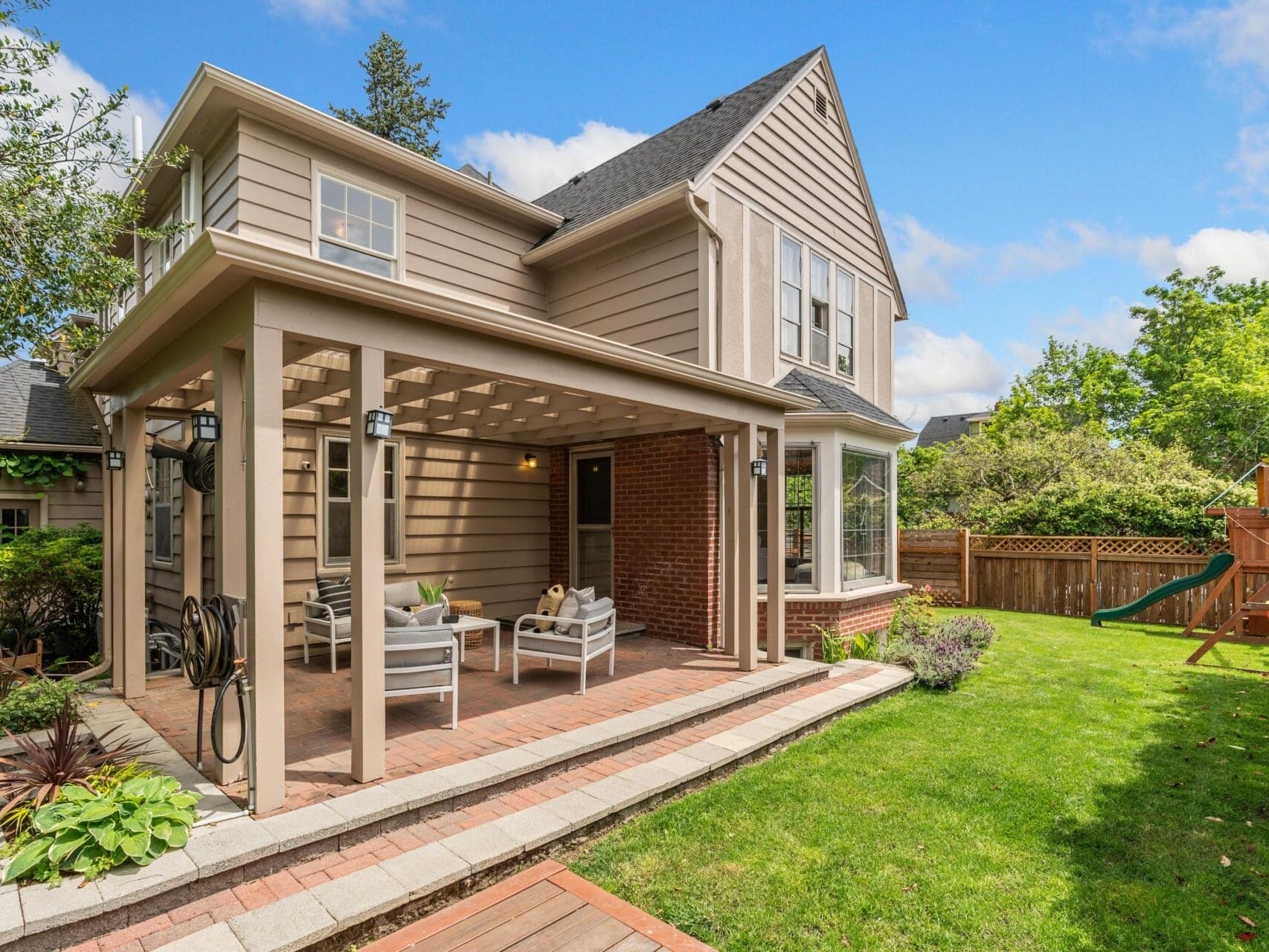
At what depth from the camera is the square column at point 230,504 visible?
3895mm

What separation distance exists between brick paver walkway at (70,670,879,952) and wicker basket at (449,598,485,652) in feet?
10.8

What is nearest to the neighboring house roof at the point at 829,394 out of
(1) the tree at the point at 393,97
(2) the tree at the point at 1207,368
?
(2) the tree at the point at 1207,368

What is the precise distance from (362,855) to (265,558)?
1604 millimetres

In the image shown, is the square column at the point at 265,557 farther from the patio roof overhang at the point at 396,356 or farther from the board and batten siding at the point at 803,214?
the board and batten siding at the point at 803,214

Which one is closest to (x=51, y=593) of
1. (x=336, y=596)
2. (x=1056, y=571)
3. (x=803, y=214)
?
(x=336, y=596)

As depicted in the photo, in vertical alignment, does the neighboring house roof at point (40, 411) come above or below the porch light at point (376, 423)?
above

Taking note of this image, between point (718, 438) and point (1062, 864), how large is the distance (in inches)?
209

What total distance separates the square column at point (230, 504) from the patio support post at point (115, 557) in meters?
2.66

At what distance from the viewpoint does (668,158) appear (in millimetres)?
9711

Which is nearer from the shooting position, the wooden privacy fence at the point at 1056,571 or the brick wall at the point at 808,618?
the brick wall at the point at 808,618

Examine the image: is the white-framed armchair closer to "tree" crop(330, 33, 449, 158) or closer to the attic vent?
the attic vent

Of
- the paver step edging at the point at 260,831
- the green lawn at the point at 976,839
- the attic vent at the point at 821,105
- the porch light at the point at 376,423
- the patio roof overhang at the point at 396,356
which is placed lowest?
the green lawn at the point at 976,839

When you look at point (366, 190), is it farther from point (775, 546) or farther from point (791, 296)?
point (775, 546)

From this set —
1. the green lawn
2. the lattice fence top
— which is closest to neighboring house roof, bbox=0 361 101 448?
the green lawn
